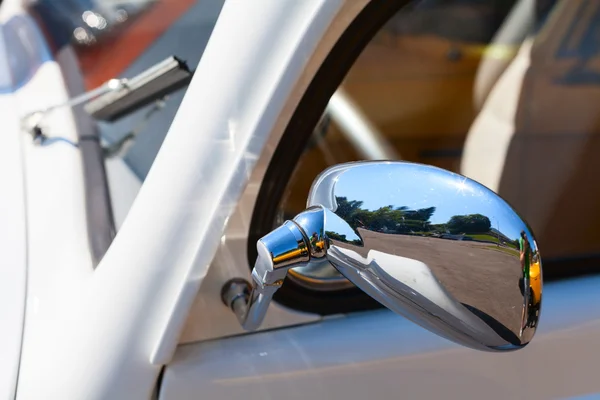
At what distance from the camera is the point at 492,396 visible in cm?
95

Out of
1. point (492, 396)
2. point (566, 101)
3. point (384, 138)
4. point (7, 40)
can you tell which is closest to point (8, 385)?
point (492, 396)

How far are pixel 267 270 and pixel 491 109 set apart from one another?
3.08 feet

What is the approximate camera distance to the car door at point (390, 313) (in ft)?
2.79

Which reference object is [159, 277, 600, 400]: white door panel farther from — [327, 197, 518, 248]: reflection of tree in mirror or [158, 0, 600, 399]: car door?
[327, 197, 518, 248]: reflection of tree in mirror

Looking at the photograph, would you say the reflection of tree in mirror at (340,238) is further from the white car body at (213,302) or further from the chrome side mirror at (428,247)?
the white car body at (213,302)

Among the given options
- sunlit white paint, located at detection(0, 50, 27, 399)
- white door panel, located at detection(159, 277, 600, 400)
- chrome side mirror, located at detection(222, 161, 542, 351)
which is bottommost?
white door panel, located at detection(159, 277, 600, 400)

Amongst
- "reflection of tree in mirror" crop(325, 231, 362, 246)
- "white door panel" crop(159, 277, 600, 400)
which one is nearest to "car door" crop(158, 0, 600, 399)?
"white door panel" crop(159, 277, 600, 400)

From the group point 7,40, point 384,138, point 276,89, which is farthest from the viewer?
point 384,138

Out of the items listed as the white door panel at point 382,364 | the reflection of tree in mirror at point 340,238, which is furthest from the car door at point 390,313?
the reflection of tree in mirror at point 340,238

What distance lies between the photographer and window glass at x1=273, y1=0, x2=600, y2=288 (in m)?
1.19

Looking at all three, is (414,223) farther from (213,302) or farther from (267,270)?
(213,302)

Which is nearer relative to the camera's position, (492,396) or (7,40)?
(492,396)

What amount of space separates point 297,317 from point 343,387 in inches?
4.4

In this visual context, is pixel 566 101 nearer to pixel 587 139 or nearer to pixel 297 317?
pixel 587 139
